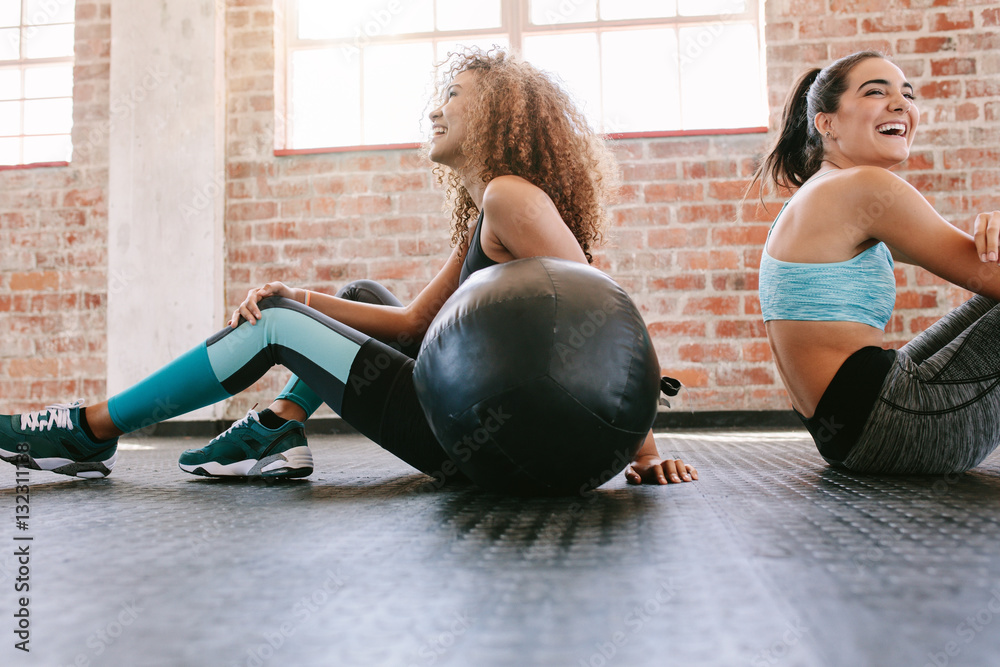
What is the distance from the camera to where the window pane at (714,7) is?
438cm

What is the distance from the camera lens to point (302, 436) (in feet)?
6.29

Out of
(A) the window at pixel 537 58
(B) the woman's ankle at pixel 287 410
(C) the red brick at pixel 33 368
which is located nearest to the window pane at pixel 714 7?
(A) the window at pixel 537 58

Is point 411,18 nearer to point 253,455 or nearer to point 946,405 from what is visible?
point 253,455

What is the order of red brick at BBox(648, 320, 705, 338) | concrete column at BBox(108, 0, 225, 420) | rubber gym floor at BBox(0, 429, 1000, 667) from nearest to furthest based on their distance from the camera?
rubber gym floor at BBox(0, 429, 1000, 667)
red brick at BBox(648, 320, 705, 338)
concrete column at BBox(108, 0, 225, 420)

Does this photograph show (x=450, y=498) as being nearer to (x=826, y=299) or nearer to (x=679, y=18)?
(x=826, y=299)

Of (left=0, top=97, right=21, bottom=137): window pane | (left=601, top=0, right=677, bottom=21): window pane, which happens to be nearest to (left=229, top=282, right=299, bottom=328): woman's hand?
(left=601, top=0, right=677, bottom=21): window pane

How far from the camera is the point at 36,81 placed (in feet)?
15.8

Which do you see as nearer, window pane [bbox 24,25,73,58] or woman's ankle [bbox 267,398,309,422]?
woman's ankle [bbox 267,398,309,422]

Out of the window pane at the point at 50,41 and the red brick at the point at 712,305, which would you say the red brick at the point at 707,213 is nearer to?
the red brick at the point at 712,305

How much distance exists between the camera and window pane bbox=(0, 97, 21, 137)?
4.82 metres

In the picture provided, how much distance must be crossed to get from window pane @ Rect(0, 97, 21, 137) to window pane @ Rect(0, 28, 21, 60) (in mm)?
317

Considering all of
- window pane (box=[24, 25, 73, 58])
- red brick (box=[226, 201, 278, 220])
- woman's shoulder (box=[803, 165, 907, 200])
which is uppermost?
window pane (box=[24, 25, 73, 58])

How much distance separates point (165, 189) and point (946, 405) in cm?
424

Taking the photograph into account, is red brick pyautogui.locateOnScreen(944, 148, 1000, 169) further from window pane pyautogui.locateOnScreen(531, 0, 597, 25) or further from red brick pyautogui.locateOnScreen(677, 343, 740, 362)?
window pane pyautogui.locateOnScreen(531, 0, 597, 25)
